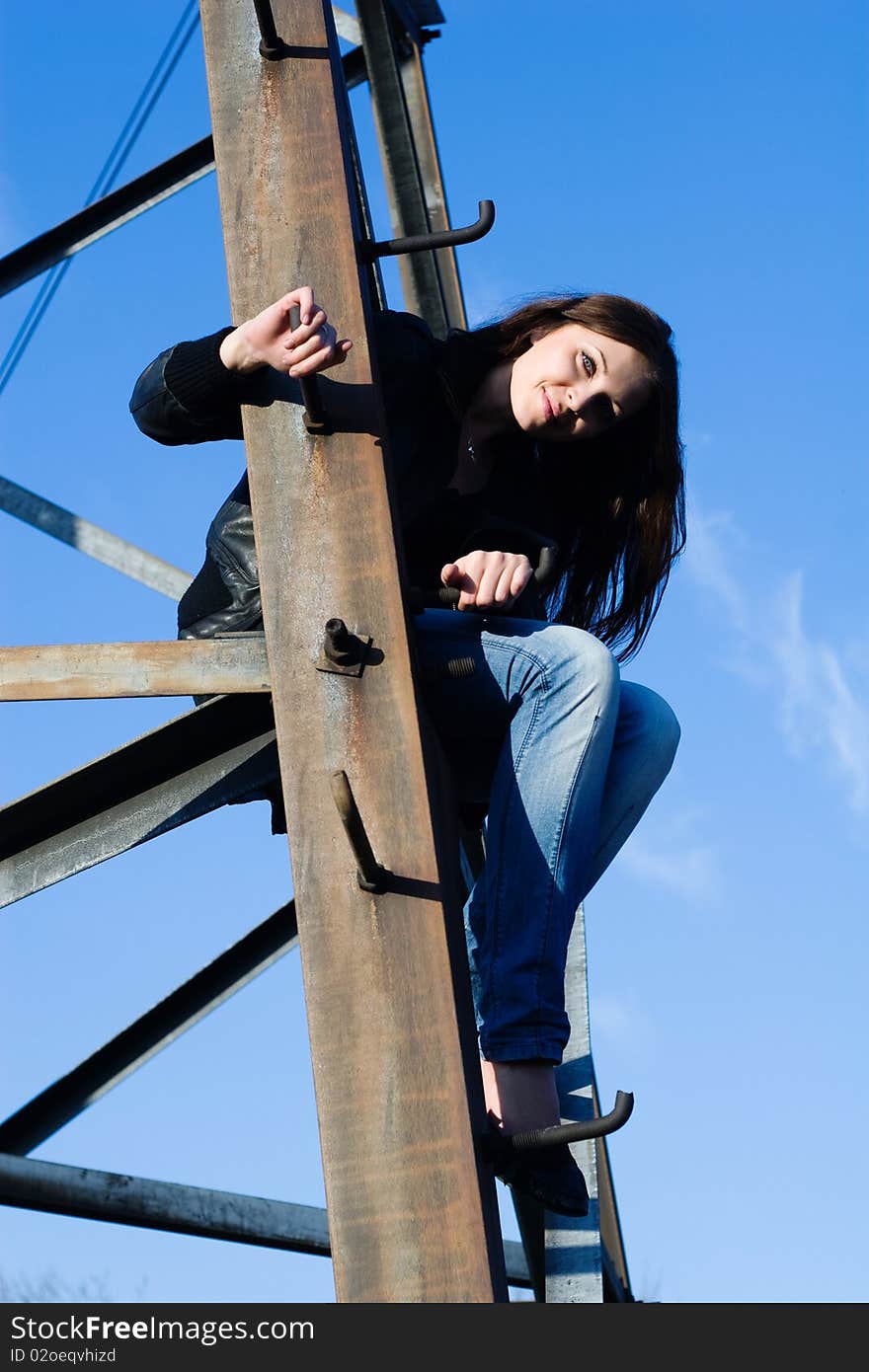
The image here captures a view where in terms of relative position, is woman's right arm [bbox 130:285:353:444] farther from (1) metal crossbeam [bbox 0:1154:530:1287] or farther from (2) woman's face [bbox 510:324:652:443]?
(1) metal crossbeam [bbox 0:1154:530:1287]

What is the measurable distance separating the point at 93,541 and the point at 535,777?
2.90 meters

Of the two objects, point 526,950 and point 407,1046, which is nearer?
point 407,1046

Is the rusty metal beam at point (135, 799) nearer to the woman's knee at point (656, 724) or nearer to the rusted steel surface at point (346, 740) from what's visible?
the rusted steel surface at point (346, 740)

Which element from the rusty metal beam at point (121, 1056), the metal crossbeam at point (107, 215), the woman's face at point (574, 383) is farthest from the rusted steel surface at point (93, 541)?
the woman's face at point (574, 383)

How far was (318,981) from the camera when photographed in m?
1.93

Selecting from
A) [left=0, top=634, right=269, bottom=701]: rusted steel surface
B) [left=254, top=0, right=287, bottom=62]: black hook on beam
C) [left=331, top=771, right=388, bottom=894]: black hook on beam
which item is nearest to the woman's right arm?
[left=0, top=634, right=269, bottom=701]: rusted steel surface

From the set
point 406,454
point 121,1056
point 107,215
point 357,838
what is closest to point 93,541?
point 107,215

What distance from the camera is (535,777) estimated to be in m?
2.15

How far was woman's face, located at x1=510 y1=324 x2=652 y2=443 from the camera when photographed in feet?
8.70

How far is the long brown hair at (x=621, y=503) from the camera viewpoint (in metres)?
2.83
